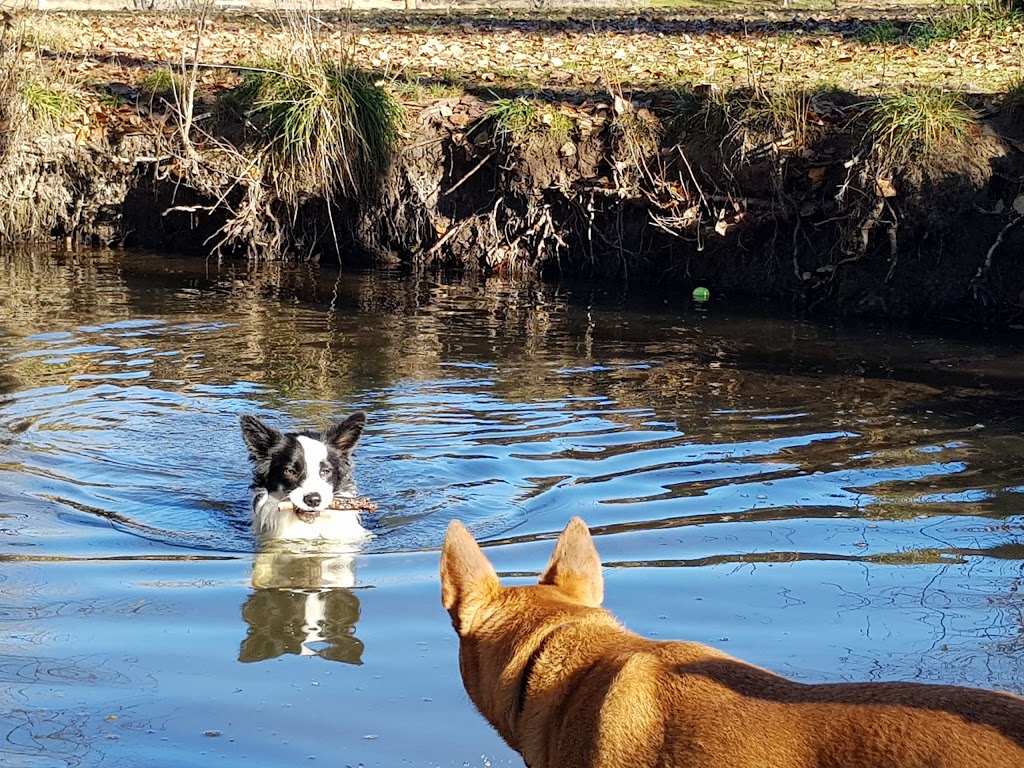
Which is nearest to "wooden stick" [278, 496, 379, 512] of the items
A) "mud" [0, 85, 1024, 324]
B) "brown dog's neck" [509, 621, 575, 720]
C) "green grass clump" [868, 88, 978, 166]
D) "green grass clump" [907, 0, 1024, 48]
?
"brown dog's neck" [509, 621, 575, 720]

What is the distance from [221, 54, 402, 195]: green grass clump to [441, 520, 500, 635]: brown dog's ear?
11.2 metres

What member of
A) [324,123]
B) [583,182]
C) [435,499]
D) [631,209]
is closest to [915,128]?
[631,209]

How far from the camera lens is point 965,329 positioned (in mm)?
11828

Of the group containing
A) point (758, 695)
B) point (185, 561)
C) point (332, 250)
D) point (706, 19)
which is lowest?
point (185, 561)

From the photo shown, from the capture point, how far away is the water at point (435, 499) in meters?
4.64

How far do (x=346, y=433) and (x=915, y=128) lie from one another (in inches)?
287

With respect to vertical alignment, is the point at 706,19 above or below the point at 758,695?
above

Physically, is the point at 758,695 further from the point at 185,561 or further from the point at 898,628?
the point at 185,561

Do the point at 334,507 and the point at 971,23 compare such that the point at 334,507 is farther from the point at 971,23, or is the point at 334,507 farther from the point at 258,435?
the point at 971,23

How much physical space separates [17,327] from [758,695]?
33.6 ft

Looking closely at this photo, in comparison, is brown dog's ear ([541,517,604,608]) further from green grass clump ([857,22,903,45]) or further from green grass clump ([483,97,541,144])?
green grass clump ([857,22,903,45])

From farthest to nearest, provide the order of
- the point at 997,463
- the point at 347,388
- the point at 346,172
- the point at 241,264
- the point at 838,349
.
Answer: the point at 241,264 < the point at 346,172 < the point at 838,349 < the point at 347,388 < the point at 997,463

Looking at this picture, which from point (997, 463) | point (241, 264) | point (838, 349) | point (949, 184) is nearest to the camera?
point (997, 463)

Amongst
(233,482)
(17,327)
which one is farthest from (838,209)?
(17,327)
